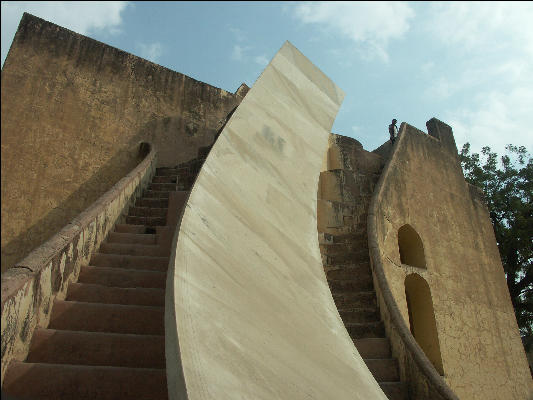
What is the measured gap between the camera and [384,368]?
3.89 metres

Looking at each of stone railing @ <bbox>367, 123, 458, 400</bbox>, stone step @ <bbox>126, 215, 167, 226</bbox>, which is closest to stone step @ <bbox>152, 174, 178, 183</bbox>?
stone step @ <bbox>126, 215, 167, 226</bbox>

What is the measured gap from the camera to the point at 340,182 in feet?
20.5

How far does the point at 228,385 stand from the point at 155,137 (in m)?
6.68

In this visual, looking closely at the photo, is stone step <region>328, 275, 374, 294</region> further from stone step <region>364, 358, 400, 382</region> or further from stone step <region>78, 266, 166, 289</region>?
stone step <region>78, 266, 166, 289</region>

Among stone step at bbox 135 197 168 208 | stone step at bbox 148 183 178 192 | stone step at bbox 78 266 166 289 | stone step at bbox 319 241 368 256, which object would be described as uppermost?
stone step at bbox 148 183 178 192

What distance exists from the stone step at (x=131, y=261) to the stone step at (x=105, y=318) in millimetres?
788

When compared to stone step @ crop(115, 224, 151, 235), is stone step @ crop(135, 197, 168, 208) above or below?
above

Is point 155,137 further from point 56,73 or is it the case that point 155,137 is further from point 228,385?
point 228,385

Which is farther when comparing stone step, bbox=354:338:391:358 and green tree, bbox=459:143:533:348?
green tree, bbox=459:143:533:348

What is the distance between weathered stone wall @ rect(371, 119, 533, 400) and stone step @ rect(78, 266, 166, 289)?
3202 millimetres

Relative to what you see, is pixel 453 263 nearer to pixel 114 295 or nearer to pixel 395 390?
pixel 395 390

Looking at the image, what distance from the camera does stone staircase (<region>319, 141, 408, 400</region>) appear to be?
3.90 meters

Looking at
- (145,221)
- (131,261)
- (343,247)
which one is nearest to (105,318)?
(131,261)

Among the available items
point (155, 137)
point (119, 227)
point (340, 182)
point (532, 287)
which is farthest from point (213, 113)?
point (532, 287)
